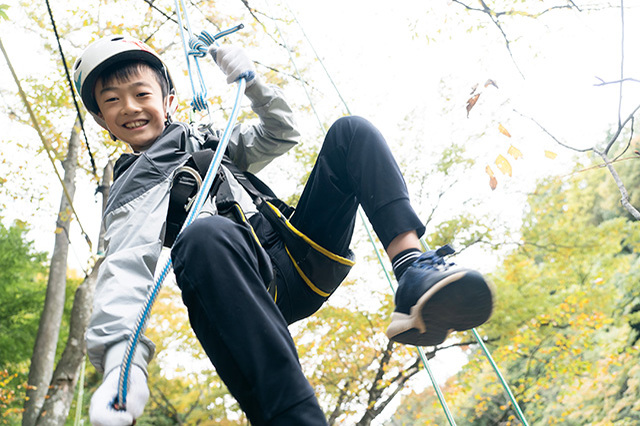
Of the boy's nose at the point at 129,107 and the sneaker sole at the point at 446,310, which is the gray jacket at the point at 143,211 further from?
the sneaker sole at the point at 446,310

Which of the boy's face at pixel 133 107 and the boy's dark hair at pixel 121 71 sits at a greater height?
the boy's dark hair at pixel 121 71

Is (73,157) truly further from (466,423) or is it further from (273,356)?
(466,423)

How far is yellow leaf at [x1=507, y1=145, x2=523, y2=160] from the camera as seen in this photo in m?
2.02

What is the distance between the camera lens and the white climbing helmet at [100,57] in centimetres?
173

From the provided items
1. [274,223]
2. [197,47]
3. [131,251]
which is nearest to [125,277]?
[131,251]

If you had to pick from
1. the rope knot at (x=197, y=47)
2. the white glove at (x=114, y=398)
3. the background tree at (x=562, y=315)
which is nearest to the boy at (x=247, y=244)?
the white glove at (x=114, y=398)

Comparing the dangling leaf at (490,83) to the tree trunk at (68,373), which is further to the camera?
the tree trunk at (68,373)

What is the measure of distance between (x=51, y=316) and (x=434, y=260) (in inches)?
244

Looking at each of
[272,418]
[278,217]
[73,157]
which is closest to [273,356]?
[272,418]

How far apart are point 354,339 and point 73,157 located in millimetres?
4646

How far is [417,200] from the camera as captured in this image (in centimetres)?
866

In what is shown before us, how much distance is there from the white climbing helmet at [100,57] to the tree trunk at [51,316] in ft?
14.3

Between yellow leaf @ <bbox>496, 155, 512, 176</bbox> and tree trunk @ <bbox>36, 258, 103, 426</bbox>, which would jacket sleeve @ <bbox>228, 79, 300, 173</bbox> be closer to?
yellow leaf @ <bbox>496, 155, 512, 176</bbox>

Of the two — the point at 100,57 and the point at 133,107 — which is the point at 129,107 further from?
the point at 100,57
